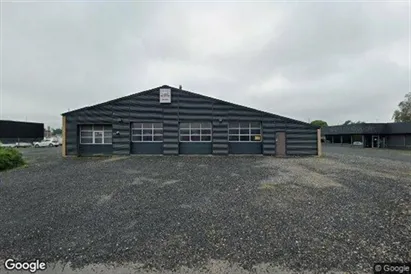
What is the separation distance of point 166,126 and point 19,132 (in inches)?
1635

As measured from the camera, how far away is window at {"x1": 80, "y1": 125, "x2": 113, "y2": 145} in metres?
18.5

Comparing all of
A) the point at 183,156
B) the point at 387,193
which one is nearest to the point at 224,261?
the point at 387,193

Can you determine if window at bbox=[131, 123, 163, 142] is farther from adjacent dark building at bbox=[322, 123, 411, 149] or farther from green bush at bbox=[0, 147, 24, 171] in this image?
adjacent dark building at bbox=[322, 123, 411, 149]

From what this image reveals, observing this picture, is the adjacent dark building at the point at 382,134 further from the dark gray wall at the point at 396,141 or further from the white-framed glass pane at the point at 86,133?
the white-framed glass pane at the point at 86,133

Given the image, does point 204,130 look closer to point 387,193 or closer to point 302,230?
point 387,193

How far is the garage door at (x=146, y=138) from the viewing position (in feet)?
59.6

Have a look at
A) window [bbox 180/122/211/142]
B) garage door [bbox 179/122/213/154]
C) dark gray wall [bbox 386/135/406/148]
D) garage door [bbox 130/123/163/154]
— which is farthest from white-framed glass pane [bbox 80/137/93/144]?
dark gray wall [bbox 386/135/406/148]

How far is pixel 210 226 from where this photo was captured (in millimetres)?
4559

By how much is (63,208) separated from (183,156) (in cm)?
1217

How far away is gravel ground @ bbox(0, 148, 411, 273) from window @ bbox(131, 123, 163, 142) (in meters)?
10.3

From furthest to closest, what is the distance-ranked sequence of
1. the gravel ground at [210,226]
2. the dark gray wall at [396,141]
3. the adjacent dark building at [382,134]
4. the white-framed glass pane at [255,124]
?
the dark gray wall at [396,141] → the adjacent dark building at [382,134] → the white-framed glass pane at [255,124] → the gravel ground at [210,226]

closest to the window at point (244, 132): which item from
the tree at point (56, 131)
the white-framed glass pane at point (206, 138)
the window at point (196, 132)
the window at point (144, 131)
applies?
the white-framed glass pane at point (206, 138)

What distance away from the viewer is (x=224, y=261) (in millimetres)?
3402

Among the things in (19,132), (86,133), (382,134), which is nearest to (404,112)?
(382,134)
